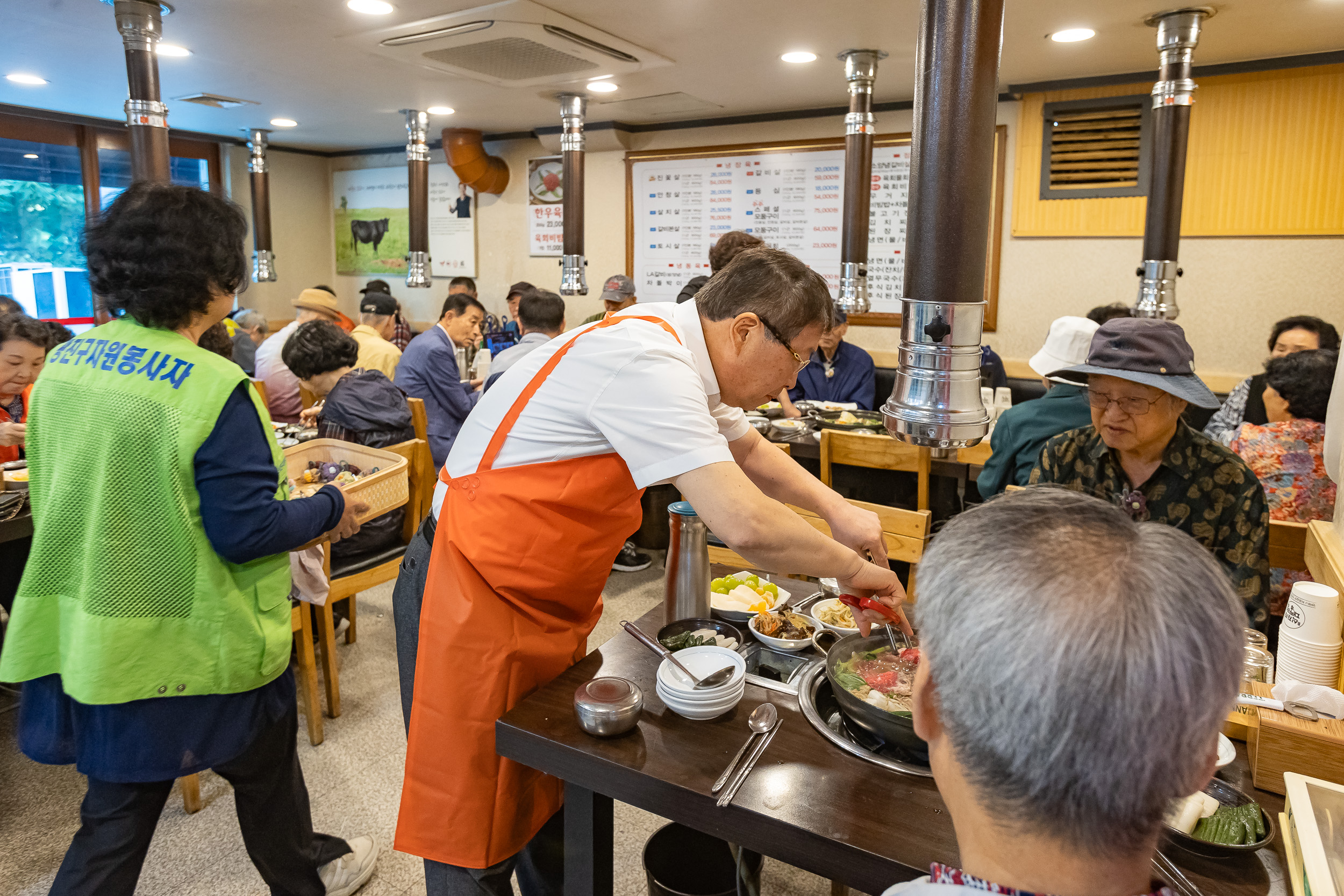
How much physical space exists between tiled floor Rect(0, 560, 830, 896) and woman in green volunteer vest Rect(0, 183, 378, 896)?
24.8 inches

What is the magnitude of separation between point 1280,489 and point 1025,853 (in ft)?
8.36

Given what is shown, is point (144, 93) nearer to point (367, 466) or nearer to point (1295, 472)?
point (367, 466)

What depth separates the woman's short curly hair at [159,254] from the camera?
151cm

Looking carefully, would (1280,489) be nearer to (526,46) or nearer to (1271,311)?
(1271,311)

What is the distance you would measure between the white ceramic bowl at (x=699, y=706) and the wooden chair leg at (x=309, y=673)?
5.94ft

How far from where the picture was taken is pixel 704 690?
1355 millimetres

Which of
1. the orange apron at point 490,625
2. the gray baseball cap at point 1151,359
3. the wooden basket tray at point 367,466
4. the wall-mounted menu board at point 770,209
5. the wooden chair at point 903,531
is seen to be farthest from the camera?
the wall-mounted menu board at point 770,209

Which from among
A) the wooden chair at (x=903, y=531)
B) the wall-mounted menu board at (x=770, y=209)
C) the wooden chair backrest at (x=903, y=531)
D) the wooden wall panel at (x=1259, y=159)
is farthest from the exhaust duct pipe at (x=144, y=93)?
the wooden wall panel at (x=1259, y=159)

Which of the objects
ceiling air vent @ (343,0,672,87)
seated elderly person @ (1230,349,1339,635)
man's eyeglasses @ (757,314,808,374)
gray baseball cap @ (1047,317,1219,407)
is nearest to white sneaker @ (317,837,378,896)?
man's eyeglasses @ (757,314,808,374)

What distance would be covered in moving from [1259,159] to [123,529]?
209 inches

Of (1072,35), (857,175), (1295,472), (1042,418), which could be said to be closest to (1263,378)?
(1295,472)

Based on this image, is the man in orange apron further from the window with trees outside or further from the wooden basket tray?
the window with trees outside

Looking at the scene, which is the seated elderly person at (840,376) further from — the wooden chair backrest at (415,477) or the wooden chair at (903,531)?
the wooden chair at (903,531)

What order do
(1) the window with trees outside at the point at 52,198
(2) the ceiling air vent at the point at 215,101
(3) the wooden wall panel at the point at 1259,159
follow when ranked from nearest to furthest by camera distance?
(3) the wooden wall panel at the point at 1259,159
(2) the ceiling air vent at the point at 215,101
(1) the window with trees outside at the point at 52,198
